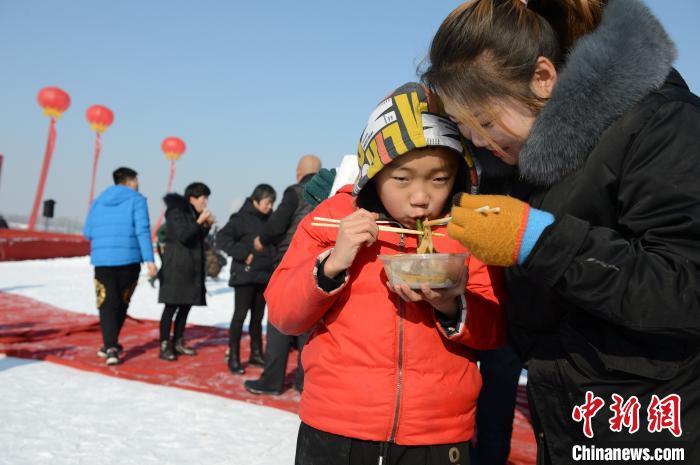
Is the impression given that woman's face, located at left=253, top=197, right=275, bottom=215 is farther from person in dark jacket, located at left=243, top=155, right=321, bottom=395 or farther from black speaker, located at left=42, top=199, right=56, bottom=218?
black speaker, located at left=42, top=199, right=56, bottom=218

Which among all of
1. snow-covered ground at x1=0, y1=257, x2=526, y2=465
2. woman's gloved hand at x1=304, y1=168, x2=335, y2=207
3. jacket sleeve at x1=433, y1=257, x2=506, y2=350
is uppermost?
woman's gloved hand at x1=304, y1=168, x2=335, y2=207

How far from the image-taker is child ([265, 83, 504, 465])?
1640 mm

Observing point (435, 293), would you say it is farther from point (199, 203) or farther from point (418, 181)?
point (199, 203)

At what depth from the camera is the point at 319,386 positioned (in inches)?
67.9

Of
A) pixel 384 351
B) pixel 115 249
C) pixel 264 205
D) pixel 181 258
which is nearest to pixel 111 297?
pixel 115 249

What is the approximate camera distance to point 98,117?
74.0ft

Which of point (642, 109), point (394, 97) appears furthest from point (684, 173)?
point (394, 97)

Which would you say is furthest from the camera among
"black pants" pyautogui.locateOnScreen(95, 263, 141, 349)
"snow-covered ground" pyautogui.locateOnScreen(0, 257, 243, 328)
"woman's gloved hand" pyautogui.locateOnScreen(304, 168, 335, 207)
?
"snow-covered ground" pyautogui.locateOnScreen(0, 257, 243, 328)

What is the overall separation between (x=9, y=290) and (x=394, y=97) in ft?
38.8

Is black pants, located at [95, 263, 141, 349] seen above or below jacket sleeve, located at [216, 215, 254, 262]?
below

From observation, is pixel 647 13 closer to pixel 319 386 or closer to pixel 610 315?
pixel 610 315

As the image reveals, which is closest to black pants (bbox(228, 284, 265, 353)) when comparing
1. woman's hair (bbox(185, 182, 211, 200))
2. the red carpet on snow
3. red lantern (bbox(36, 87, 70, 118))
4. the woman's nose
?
the red carpet on snow

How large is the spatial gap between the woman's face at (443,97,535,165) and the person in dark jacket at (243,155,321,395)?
10.9 ft

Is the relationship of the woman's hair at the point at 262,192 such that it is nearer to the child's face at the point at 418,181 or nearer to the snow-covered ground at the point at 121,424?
the snow-covered ground at the point at 121,424
